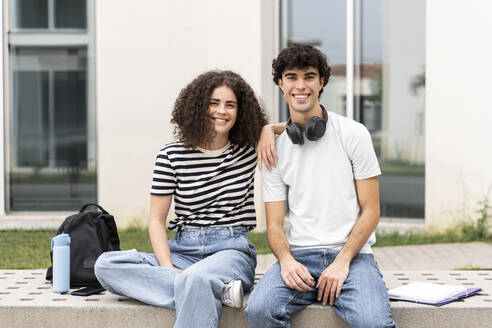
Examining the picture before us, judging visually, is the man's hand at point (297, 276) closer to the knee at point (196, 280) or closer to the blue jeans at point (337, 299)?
the blue jeans at point (337, 299)

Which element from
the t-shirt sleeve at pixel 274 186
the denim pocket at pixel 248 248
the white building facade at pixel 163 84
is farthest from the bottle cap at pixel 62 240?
the white building facade at pixel 163 84

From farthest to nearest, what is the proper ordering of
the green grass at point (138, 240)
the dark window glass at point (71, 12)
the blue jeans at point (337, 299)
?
the dark window glass at point (71, 12) < the green grass at point (138, 240) < the blue jeans at point (337, 299)

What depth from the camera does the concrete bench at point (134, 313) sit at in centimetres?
336

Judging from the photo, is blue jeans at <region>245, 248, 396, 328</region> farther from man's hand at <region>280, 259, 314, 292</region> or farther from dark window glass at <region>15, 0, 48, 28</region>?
dark window glass at <region>15, 0, 48, 28</region>

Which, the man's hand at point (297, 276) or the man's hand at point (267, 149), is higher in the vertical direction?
A: the man's hand at point (267, 149)

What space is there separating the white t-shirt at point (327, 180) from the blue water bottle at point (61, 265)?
1131 mm

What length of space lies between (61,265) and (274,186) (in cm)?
119

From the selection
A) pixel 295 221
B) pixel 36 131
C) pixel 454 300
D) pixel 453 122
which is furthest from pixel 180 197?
pixel 36 131

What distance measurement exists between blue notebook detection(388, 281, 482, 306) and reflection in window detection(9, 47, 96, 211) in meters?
6.10

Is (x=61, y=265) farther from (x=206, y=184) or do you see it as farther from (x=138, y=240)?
(x=138, y=240)

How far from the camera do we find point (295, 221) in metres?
3.55

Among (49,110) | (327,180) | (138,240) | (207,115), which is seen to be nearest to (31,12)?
(49,110)

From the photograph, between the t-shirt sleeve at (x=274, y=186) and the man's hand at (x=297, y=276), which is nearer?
the man's hand at (x=297, y=276)

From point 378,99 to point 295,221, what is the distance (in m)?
5.17
